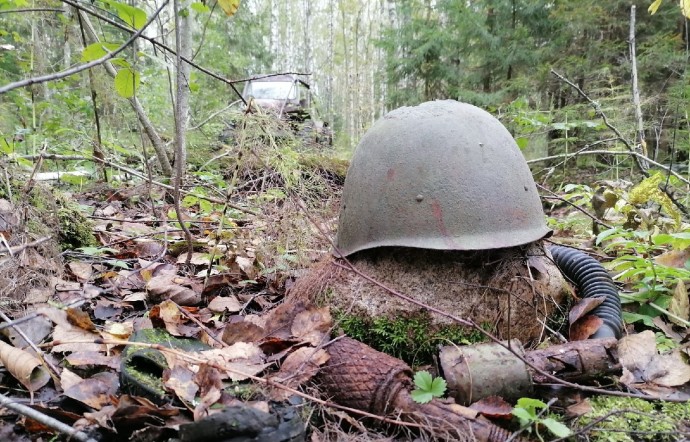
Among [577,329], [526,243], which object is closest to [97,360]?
[526,243]

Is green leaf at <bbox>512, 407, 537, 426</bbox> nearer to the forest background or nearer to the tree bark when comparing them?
the forest background

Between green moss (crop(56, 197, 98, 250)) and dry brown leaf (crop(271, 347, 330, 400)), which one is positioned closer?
dry brown leaf (crop(271, 347, 330, 400))

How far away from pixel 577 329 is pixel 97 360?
214cm

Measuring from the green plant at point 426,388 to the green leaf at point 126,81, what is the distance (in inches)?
67.6

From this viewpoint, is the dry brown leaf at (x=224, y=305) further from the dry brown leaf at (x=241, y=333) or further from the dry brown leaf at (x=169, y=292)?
the dry brown leaf at (x=241, y=333)

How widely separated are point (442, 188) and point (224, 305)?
1331mm

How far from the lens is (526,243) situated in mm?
2012

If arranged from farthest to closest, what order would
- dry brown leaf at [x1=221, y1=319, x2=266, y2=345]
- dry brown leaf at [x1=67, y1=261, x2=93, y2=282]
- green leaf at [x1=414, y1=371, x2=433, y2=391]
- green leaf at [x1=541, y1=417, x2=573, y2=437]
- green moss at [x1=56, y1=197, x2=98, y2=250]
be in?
green moss at [x1=56, y1=197, x2=98, y2=250] → dry brown leaf at [x1=67, y1=261, x2=93, y2=282] → dry brown leaf at [x1=221, y1=319, x2=266, y2=345] → green leaf at [x1=414, y1=371, x2=433, y2=391] → green leaf at [x1=541, y1=417, x2=573, y2=437]

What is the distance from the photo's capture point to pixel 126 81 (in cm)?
194

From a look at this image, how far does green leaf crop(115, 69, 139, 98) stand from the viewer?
191 cm

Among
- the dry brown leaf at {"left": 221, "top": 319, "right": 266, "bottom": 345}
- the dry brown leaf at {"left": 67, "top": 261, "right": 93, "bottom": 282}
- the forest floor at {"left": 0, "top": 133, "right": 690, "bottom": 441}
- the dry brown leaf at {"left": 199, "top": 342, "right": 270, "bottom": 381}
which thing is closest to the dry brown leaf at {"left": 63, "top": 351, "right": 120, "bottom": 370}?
the forest floor at {"left": 0, "top": 133, "right": 690, "bottom": 441}

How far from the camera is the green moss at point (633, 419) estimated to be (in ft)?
5.11

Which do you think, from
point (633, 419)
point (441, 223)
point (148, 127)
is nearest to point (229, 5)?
point (441, 223)

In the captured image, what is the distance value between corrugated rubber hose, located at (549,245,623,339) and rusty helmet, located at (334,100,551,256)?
20.6 inches
